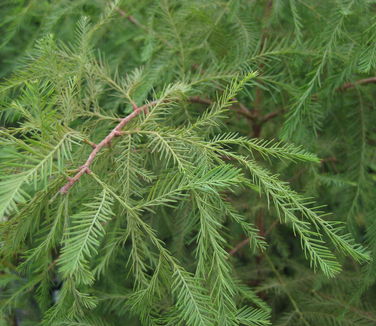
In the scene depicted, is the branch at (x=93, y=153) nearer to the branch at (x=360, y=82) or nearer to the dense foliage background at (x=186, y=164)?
the dense foliage background at (x=186, y=164)

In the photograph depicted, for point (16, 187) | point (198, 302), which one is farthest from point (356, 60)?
point (16, 187)

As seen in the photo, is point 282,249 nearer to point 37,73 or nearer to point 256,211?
point 256,211

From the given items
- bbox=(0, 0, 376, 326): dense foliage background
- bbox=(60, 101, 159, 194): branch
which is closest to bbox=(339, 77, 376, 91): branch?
bbox=(0, 0, 376, 326): dense foliage background

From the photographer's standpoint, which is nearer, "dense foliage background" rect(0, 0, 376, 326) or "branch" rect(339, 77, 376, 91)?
"dense foliage background" rect(0, 0, 376, 326)

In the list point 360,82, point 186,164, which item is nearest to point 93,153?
point 186,164

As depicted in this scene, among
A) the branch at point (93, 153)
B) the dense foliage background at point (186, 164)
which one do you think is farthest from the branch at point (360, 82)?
the branch at point (93, 153)

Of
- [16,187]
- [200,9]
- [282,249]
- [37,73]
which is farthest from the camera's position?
[282,249]

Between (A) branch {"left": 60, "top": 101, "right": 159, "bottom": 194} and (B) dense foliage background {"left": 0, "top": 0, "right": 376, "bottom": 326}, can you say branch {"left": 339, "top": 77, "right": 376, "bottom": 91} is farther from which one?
(A) branch {"left": 60, "top": 101, "right": 159, "bottom": 194}

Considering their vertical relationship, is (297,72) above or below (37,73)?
below
